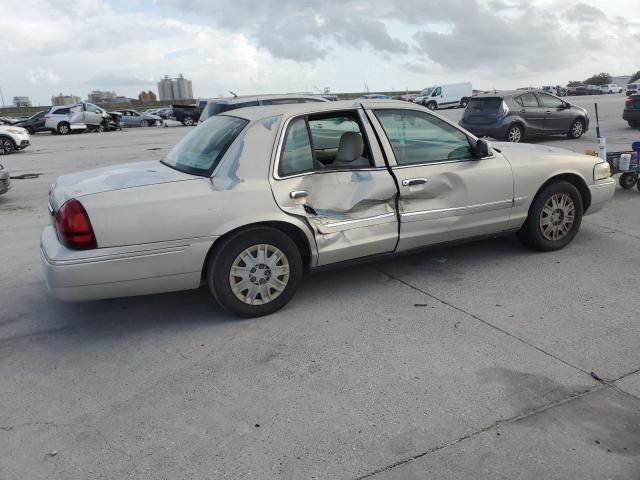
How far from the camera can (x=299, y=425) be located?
2967mm

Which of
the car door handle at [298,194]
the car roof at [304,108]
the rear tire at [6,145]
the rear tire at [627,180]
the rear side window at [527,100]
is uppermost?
the rear side window at [527,100]

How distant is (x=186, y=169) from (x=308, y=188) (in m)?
0.98

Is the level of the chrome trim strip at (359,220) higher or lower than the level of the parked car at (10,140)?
lower

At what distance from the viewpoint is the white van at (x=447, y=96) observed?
40.9 meters

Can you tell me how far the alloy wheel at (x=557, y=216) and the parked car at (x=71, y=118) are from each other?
29484 mm

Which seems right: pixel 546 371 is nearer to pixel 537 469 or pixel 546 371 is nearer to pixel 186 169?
pixel 537 469

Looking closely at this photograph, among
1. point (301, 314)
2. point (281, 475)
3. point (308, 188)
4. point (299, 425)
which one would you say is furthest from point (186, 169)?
point (281, 475)

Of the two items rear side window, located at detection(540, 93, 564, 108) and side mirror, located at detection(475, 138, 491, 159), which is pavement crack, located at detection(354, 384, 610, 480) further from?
rear side window, located at detection(540, 93, 564, 108)

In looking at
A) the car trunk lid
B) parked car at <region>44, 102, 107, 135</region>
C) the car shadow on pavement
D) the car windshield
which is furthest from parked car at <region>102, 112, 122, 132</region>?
the car trunk lid

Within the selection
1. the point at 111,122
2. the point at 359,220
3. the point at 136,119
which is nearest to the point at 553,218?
the point at 359,220

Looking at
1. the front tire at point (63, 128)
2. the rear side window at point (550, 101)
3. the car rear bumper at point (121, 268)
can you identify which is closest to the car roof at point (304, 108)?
the car rear bumper at point (121, 268)

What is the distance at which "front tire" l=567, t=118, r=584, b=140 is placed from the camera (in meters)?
16.3

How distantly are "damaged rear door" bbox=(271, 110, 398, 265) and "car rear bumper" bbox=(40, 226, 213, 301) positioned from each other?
790 mm

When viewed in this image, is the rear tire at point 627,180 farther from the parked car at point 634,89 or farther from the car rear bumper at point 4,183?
the parked car at point 634,89
